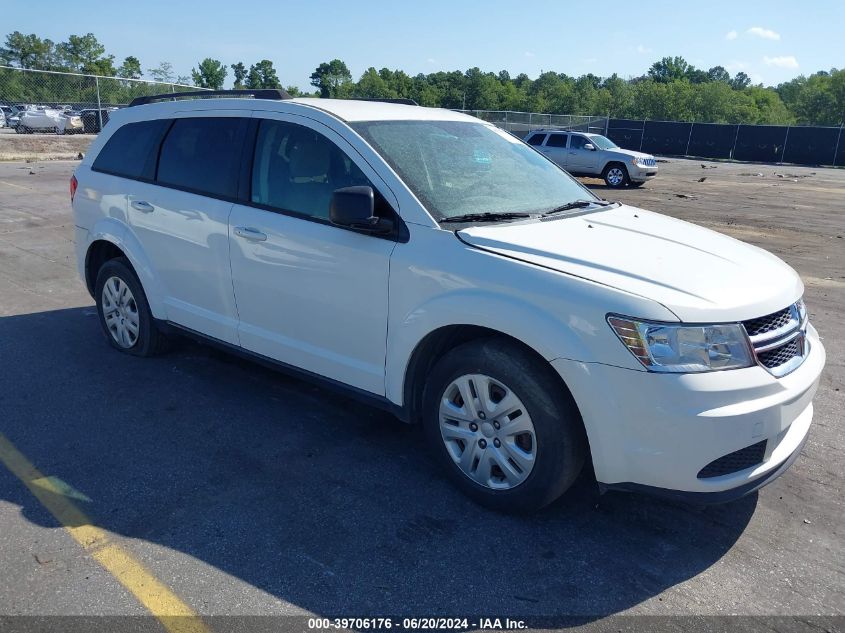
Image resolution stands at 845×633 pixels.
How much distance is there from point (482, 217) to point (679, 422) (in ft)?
4.75

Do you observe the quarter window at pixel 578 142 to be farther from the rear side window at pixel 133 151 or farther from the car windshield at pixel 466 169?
the rear side window at pixel 133 151

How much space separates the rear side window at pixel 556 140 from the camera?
2317cm

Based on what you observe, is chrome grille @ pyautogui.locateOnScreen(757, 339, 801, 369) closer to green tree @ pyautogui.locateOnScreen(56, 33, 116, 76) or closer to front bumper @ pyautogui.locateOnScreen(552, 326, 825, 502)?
front bumper @ pyautogui.locateOnScreen(552, 326, 825, 502)

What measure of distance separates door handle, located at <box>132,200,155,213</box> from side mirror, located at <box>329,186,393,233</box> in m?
1.98

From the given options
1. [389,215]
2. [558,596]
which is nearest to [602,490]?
[558,596]

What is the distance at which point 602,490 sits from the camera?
9.93 ft

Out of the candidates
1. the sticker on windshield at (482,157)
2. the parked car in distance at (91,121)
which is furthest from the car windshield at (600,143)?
the sticker on windshield at (482,157)

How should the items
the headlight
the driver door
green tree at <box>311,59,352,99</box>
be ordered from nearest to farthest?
the headlight → the driver door → green tree at <box>311,59,352,99</box>

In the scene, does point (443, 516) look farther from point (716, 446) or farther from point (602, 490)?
point (716, 446)

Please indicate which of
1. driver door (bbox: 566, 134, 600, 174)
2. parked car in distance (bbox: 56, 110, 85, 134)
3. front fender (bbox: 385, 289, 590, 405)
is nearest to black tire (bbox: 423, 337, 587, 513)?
front fender (bbox: 385, 289, 590, 405)

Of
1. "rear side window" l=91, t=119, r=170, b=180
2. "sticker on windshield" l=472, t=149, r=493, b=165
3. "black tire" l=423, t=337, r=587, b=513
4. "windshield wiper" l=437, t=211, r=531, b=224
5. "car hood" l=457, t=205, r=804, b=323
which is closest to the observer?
"car hood" l=457, t=205, r=804, b=323

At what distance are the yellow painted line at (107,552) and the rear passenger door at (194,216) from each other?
1351 millimetres

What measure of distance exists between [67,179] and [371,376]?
1695cm

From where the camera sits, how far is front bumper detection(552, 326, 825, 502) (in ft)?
9.02
